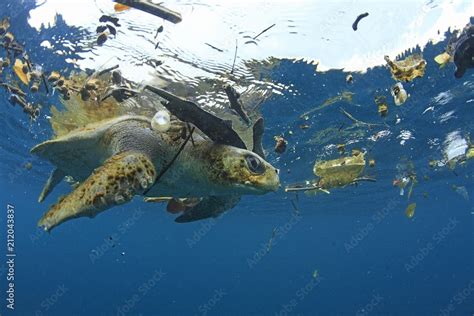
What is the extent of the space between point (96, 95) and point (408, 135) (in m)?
18.4

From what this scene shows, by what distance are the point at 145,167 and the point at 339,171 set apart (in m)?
5.61

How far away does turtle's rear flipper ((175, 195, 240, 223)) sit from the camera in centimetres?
571

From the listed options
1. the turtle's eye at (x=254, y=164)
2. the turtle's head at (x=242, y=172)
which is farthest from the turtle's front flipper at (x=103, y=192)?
the turtle's eye at (x=254, y=164)

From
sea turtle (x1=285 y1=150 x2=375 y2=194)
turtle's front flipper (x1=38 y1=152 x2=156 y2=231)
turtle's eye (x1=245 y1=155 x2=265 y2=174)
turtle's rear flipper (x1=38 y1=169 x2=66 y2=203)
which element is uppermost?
turtle's eye (x1=245 y1=155 x2=265 y2=174)

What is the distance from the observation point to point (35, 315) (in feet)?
120

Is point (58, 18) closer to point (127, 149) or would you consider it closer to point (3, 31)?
point (3, 31)

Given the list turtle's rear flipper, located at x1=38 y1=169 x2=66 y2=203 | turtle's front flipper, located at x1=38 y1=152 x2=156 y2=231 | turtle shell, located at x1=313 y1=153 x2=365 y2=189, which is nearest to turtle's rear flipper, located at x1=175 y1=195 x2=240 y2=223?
turtle's front flipper, located at x1=38 y1=152 x2=156 y2=231

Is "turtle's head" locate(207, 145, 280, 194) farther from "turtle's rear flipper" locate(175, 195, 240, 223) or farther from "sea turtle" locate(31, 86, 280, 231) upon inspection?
"turtle's rear flipper" locate(175, 195, 240, 223)

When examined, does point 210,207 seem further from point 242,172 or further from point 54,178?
point 54,178

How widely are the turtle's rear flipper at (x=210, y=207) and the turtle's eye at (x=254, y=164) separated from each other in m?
1.32

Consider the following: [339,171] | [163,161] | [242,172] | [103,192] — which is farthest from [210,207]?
[339,171]

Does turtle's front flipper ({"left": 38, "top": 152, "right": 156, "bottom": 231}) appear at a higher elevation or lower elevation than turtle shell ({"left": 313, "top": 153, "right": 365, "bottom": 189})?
higher

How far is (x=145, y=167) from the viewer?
13.4ft

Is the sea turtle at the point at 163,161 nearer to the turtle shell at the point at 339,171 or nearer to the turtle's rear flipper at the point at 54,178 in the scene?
the turtle's rear flipper at the point at 54,178
